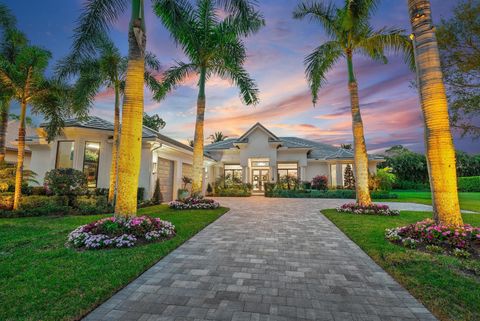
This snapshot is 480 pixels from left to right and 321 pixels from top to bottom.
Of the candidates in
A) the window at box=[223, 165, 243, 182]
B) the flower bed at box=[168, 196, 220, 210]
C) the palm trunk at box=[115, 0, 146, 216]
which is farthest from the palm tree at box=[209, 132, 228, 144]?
the palm trunk at box=[115, 0, 146, 216]

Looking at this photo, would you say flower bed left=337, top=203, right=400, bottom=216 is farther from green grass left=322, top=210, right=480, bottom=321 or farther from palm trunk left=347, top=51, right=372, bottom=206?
green grass left=322, top=210, right=480, bottom=321

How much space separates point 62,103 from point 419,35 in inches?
544

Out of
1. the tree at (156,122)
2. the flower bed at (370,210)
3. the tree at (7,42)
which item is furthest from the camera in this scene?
the tree at (156,122)

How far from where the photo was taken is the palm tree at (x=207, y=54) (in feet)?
32.8

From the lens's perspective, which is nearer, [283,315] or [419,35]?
[283,315]

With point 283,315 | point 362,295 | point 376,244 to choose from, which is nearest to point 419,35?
point 376,244

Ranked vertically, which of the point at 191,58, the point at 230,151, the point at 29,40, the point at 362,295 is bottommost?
the point at 362,295

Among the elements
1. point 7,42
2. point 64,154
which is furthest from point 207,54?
point 7,42

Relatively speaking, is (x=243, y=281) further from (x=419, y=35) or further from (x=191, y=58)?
(x=191, y=58)

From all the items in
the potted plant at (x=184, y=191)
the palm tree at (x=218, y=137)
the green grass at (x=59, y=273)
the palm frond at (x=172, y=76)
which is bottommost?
the green grass at (x=59, y=273)

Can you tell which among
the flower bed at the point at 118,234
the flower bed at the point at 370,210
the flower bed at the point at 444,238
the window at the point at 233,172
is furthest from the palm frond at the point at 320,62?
the window at the point at 233,172

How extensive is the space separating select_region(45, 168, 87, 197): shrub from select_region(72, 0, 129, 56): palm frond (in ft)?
19.7

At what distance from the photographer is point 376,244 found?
484 cm

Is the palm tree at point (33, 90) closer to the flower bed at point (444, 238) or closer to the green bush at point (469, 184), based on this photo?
the flower bed at point (444, 238)
